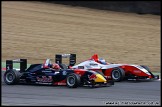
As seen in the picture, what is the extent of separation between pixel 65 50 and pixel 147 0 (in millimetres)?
11273

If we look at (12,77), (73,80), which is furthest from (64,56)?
(73,80)

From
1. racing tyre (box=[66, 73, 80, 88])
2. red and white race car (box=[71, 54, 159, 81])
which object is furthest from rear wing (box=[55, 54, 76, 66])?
racing tyre (box=[66, 73, 80, 88])

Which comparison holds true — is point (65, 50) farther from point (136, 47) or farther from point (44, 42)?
point (136, 47)

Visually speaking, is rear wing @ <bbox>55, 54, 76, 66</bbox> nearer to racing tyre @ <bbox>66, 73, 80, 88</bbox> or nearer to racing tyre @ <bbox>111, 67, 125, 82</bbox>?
racing tyre @ <bbox>111, 67, 125, 82</bbox>

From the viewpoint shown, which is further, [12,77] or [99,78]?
[12,77]

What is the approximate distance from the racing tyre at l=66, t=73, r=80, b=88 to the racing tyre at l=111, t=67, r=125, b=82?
219cm

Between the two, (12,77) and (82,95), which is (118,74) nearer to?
(12,77)

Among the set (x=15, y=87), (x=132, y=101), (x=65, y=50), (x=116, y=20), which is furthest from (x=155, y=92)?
(x=116, y=20)

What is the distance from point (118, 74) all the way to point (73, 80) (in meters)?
2.27

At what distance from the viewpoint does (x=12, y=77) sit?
14688mm

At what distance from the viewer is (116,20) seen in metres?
34.3

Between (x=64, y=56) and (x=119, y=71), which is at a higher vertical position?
(x=64, y=56)

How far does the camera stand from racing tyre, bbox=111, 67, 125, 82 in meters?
15.6

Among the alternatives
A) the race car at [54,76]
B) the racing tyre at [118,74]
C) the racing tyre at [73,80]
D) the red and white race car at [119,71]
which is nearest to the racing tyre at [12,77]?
the race car at [54,76]
